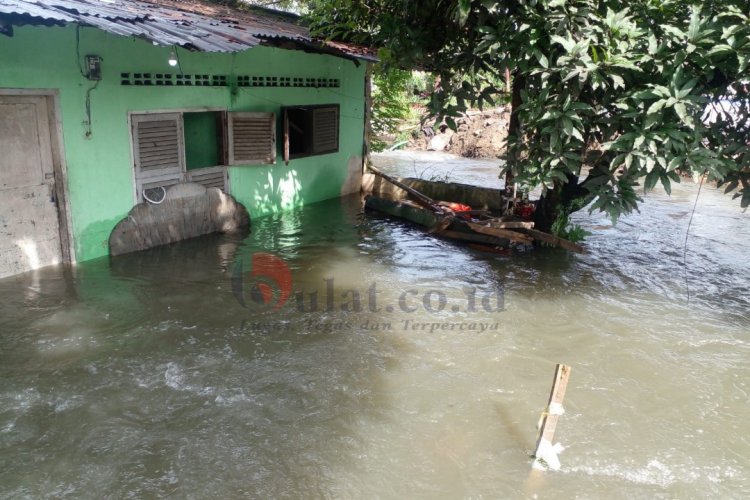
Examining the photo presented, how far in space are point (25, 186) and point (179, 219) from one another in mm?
2311

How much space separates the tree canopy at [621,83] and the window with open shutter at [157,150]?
12.5 ft

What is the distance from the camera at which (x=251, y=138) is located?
1001cm

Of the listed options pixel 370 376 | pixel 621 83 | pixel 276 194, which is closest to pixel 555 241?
pixel 621 83

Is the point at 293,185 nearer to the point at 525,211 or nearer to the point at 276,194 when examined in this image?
the point at 276,194

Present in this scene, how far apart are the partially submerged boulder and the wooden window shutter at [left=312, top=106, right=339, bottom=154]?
234 centimetres

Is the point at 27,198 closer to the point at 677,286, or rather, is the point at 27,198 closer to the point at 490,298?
the point at 490,298

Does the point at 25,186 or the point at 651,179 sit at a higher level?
the point at 651,179


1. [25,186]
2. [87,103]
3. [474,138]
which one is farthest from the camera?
[474,138]

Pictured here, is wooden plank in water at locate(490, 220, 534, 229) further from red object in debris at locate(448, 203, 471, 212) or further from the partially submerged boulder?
the partially submerged boulder

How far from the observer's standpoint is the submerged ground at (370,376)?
4.12 metres

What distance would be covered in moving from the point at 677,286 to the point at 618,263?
3.46ft

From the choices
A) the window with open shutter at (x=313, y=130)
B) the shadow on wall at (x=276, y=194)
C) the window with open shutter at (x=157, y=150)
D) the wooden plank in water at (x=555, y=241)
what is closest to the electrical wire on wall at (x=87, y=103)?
the window with open shutter at (x=157, y=150)

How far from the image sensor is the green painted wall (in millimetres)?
6953

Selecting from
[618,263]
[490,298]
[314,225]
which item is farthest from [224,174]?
[618,263]
